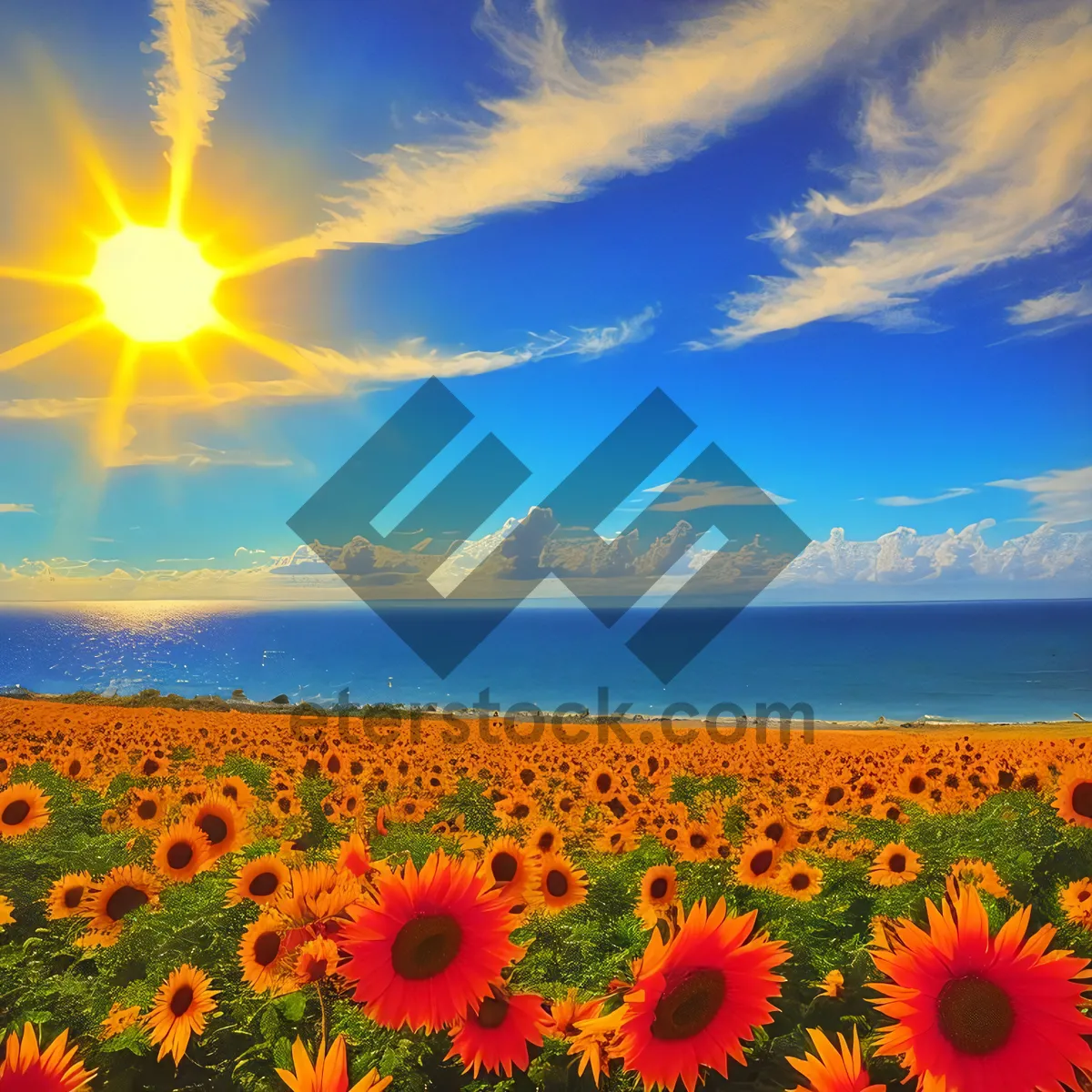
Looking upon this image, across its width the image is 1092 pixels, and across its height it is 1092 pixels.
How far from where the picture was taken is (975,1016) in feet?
3.20

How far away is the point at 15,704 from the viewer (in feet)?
41.5

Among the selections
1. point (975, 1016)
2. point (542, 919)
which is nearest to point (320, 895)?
point (975, 1016)

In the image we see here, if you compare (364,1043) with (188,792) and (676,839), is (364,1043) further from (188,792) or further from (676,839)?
(188,792)

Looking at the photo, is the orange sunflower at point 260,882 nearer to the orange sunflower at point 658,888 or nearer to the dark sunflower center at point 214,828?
the dark sunflower center at point 214,828

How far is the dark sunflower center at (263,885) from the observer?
2.46 meters

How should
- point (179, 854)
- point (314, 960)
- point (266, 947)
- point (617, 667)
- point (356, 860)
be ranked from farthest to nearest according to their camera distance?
point (617, 667) → point (179, 854) → point (266, 947) → point (356, 860) → point (314, 960)

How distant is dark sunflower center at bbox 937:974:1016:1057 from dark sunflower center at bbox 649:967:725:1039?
0.28m

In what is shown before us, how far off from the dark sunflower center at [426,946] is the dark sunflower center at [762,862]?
264 cm

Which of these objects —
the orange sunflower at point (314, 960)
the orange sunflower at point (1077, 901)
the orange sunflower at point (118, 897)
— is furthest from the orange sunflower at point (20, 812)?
the orange sunflower at point (1077, 901)

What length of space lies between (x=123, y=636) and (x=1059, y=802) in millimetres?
185018

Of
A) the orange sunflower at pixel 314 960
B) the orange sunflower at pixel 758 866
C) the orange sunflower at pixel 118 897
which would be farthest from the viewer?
the orange sunflower at pixel 758 866

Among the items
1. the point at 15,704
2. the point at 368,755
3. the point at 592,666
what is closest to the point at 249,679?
the point at 592,666

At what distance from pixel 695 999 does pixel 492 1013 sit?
327mm

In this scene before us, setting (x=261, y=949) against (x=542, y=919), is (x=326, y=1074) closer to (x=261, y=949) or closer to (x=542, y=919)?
(x=261, y=949)
